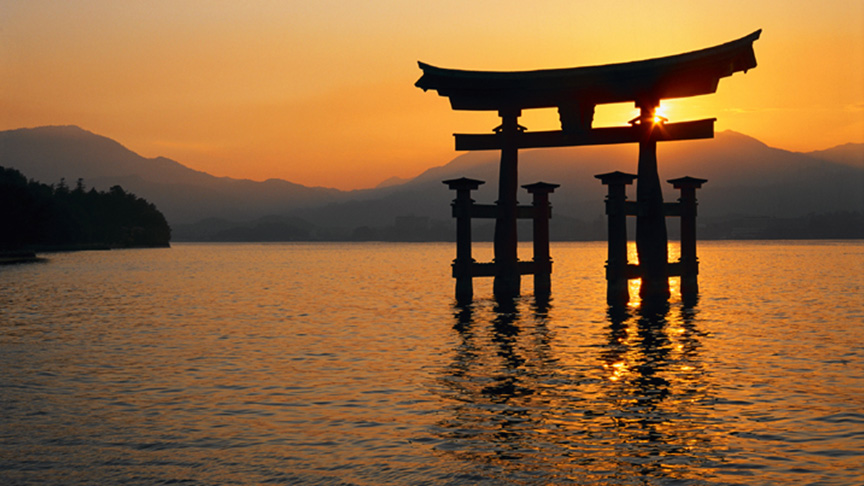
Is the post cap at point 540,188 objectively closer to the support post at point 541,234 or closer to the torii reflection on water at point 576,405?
the support post at point 541,234

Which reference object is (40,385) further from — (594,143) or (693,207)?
(693,207)

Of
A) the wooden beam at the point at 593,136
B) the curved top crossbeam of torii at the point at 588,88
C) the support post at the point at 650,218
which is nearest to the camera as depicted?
the curved top crossbeam of torii at the point at 588,88

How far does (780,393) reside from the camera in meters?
11.1

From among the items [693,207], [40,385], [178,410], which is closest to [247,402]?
[178,410]

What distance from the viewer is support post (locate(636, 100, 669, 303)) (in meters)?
23.2

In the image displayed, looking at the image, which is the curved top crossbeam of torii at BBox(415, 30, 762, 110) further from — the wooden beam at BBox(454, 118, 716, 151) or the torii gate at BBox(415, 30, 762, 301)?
the wooden beam at BBox(454, 118, 716, 151)

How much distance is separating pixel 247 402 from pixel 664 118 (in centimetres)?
1628

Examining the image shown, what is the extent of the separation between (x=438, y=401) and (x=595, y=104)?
15.9 m

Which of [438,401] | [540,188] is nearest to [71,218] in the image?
[540,188]

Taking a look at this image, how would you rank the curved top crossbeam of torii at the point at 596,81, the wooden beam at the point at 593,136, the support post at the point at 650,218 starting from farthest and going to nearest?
the support post at the point at 650,218 < the wooden beam at the point at 593,136 < the curved top crossbeam of torii at the point at 596,81

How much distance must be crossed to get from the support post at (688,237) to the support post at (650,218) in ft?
7.04

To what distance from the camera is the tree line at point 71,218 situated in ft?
232

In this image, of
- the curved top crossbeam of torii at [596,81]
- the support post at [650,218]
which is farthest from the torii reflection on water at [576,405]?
the curved top crossbeam of torii at [596,81]

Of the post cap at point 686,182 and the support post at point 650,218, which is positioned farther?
the post cap at point 686,182
